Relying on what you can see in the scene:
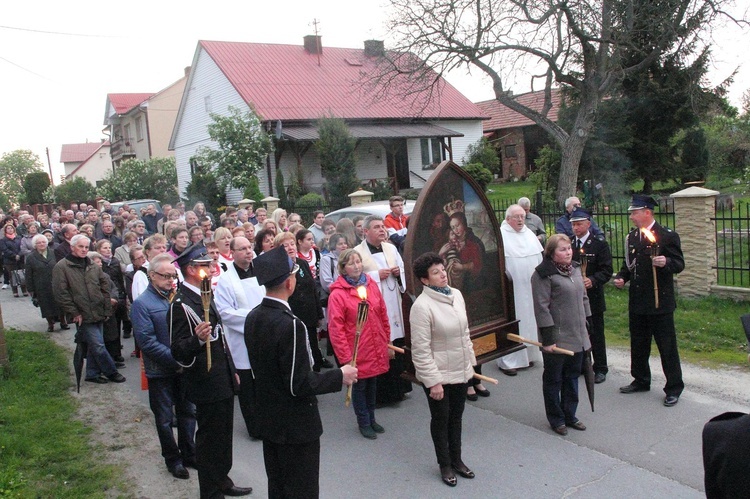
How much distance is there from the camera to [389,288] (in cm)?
657

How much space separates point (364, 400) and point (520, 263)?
2595 mm

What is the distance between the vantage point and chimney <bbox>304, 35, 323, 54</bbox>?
1383 inches

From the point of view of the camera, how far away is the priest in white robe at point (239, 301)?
554 centimetres

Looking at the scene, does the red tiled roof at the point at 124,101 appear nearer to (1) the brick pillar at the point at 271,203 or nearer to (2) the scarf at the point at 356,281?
(1) the brick pillar at the point at 271,203

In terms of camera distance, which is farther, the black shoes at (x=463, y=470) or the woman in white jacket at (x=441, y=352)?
the black shoes at (x=463, y=470)

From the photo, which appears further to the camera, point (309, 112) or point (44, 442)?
point (309, 112)

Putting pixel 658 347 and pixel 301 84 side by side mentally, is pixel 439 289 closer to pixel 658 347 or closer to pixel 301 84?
pixel 658 347

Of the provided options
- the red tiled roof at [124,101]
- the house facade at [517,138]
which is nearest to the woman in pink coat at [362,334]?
the house facade at [517,138]

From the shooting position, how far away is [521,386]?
6.96m

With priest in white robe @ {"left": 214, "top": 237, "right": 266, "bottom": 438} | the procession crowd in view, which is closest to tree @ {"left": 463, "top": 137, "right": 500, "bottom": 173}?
the procession crowd

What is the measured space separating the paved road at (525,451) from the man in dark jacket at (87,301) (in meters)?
2.24

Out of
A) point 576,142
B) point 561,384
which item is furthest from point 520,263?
point 576,142

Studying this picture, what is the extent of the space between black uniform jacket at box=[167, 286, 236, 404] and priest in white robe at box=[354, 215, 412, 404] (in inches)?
91.8

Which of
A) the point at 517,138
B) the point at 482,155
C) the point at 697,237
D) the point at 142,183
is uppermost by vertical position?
the point at 517,138
